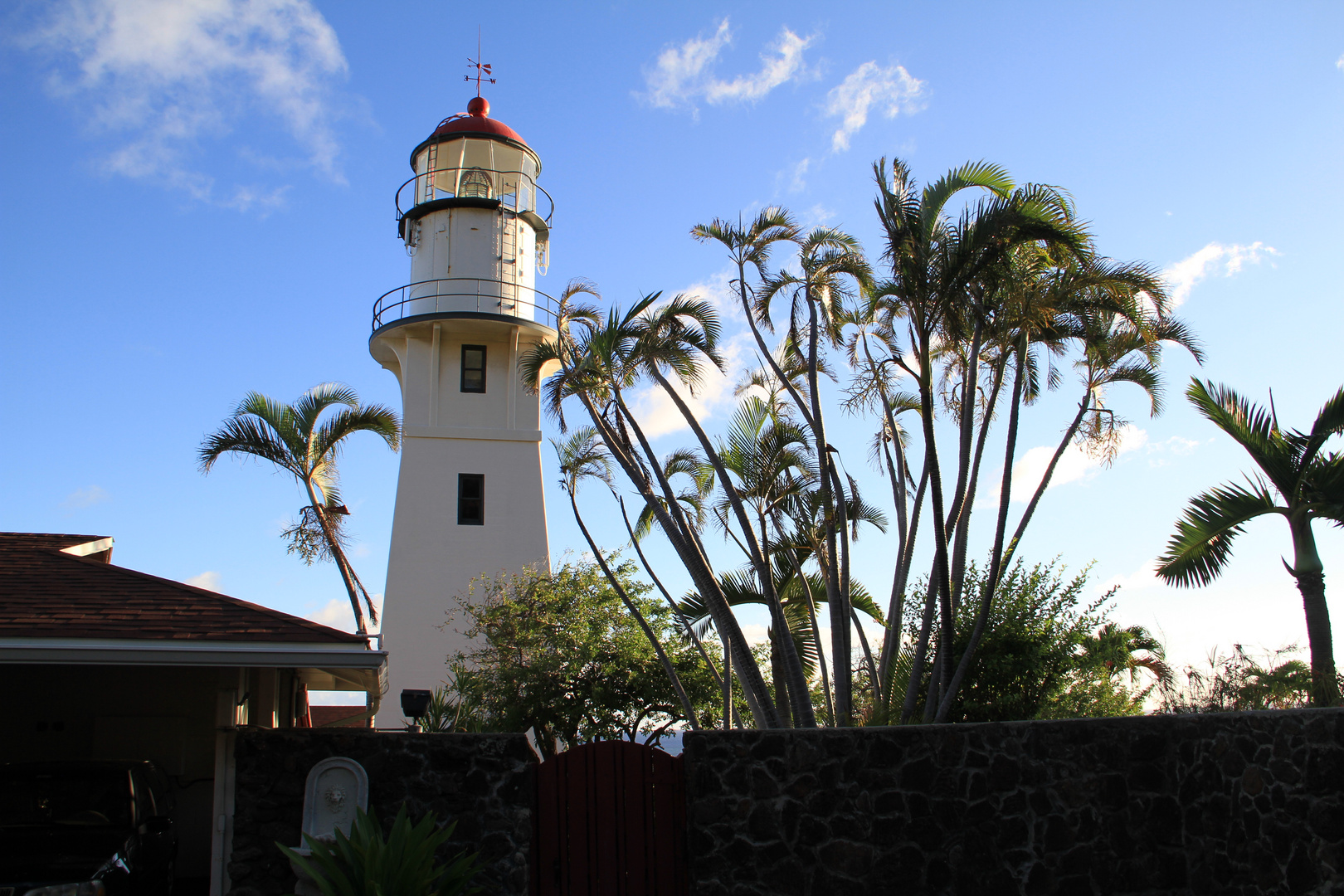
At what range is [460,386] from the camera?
20.6 meters

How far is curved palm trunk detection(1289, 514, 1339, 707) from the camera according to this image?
11.4m

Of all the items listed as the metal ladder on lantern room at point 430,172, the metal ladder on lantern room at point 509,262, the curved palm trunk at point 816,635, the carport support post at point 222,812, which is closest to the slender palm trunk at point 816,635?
the curved palm trunk at point 816,635

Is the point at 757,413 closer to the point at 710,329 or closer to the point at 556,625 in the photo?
the point at 710,329

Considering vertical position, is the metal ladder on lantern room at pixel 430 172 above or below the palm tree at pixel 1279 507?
above

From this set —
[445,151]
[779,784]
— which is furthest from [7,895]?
[445,151]

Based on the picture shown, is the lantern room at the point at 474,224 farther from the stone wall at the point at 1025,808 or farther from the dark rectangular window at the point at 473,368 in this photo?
the stone wall at the point at 1025,808

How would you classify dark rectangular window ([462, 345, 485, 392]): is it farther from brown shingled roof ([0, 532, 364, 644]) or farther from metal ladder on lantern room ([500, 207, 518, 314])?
brown shingled roof ([0, 532, 364, 644])

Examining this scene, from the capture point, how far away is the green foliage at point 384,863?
6.54 m

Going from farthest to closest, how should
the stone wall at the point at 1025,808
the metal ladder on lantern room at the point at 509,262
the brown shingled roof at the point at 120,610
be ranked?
the metal ladder on lantern room at the point at 509,262, the stone wall at the point at 1025,808, the brown shingled roof at the point at 120,610

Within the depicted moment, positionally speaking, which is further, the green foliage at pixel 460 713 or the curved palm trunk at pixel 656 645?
the curved palm trunk at pixel 656 645

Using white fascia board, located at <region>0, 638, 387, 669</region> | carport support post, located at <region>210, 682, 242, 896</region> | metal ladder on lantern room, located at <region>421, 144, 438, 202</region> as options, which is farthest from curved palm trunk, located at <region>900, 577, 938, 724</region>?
metal ladder on lantern room, located at <region>421, 144, 438, 202</region>

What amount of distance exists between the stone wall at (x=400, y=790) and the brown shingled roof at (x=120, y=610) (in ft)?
2.73

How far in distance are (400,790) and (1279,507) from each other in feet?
35.7

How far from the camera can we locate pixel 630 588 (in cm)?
1706
